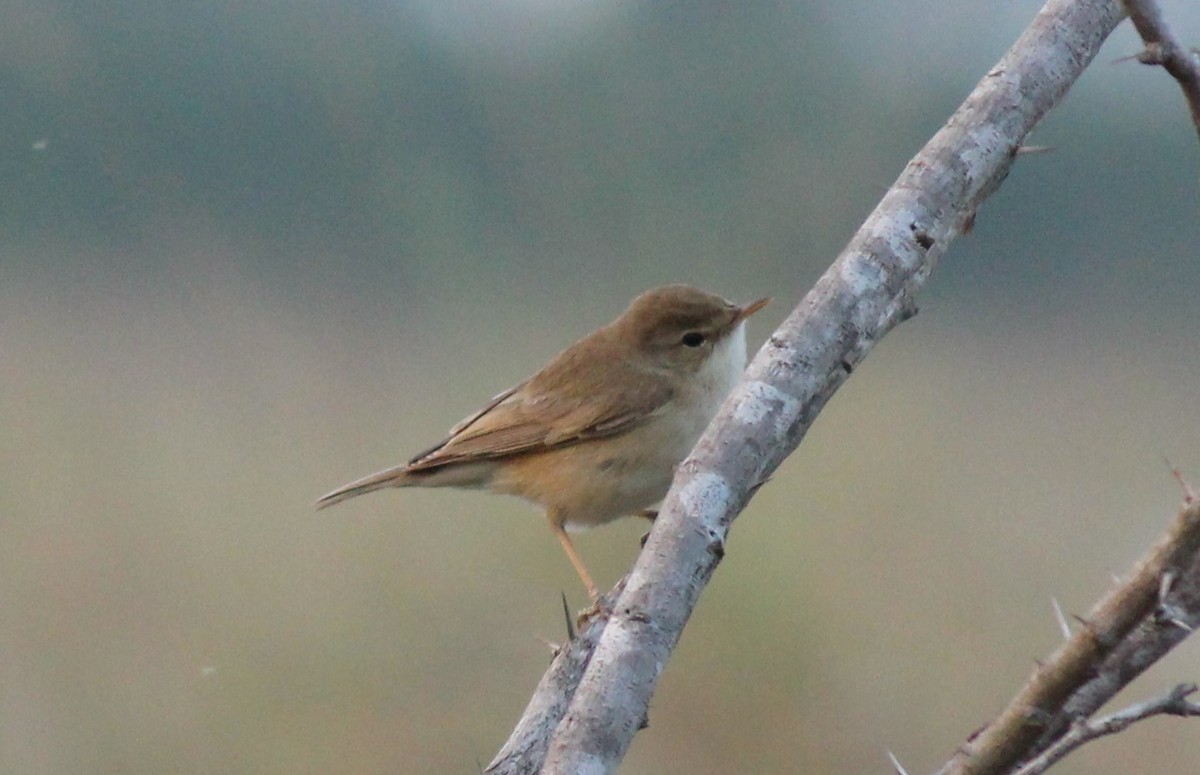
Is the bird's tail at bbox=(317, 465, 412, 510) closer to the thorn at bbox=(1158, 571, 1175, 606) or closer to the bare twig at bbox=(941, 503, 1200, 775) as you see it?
the bare twig at bbox=(941, 503, 1200, 775)

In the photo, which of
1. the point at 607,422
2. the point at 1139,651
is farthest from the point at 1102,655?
the point at 607,422

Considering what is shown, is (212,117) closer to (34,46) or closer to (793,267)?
(34,46)

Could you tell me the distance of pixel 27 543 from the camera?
4.98 metres

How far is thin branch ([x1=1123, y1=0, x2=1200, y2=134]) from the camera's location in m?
1.33

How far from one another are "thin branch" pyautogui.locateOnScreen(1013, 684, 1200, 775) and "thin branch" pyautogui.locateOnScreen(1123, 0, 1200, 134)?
616 millimetres

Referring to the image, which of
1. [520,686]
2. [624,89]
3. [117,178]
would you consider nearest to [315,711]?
[520,686]

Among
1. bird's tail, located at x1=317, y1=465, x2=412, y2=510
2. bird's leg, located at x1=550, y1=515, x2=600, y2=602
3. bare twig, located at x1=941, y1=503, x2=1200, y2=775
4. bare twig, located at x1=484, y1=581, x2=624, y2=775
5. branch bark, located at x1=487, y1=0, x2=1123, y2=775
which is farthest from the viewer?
bird's tail, located at x1=317, y1=465, x2=412, y2=510

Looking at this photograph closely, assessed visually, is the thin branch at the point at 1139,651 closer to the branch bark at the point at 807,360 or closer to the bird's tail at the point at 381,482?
the branch bark at the point at 807,360

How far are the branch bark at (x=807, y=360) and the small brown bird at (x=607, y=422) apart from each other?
1.09 meters

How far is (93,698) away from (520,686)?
167cm

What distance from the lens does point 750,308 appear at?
275cm

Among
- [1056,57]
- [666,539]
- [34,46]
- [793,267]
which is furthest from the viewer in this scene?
[793,267]

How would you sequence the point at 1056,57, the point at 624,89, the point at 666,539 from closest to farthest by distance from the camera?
1. the point at 666,539
2. the point at 1056,57
3. the point at 624,89

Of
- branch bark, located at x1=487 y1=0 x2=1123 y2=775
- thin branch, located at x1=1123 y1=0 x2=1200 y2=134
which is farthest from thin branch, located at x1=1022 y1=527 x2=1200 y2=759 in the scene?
thin branch, located at x1=1123 y1=0 x2=1200 y2=134
